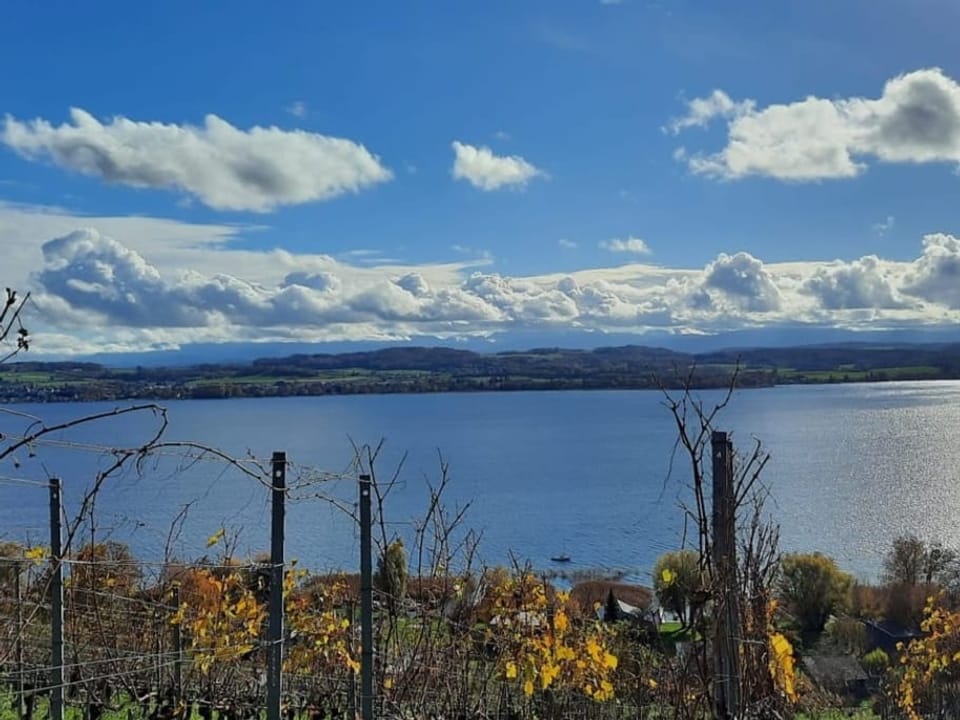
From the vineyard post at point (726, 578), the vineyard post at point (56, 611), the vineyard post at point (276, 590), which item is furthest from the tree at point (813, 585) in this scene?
the vineyard post at point (276, 590)

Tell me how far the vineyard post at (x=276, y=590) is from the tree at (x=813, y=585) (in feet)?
95.1

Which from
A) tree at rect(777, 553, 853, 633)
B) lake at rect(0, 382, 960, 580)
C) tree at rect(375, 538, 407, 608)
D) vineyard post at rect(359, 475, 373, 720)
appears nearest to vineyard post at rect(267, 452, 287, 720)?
lake at rect(0, 382, 960, 580)

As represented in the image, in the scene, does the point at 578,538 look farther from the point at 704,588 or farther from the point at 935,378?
the point at 935,378

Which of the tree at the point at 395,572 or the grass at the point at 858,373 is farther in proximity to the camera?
the grass at the point at 858,373

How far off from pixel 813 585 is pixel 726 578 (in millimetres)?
29667

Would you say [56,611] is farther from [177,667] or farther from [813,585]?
[813,585]

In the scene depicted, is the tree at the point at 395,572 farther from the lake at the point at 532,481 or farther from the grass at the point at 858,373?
the grass at the point at 858,373

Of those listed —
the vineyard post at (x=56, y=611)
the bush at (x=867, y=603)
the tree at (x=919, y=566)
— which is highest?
the vineyard post at (x=56, y=611)

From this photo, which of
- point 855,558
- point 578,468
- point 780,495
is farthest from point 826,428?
point 855,558

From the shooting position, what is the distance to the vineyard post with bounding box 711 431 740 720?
3.72 m

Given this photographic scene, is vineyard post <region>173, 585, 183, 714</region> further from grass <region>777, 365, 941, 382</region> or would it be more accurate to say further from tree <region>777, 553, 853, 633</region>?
grass <region>777, 365, 941, 382</region>

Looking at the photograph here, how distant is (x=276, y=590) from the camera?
155 inches

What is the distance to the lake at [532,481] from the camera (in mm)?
26859

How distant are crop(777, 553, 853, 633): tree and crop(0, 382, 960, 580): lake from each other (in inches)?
169
